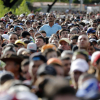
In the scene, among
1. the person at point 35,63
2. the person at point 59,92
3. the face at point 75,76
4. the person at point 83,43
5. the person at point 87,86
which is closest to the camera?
the person at point 59,92

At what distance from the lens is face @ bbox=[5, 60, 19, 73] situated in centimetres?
502

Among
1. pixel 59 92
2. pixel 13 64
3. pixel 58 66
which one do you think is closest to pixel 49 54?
pixel 13 64

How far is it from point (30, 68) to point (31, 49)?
2.48m

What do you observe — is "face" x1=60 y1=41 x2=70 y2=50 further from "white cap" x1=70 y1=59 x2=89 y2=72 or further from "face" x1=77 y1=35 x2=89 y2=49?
"white cap" x1=70 y1=59 x2=89 y2=72

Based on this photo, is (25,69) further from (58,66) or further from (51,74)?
(51,74)

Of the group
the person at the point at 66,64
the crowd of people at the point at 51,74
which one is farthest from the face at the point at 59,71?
the person at the point at 66,64

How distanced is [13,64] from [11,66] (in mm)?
67

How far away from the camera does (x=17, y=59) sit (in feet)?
17.0

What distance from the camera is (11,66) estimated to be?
5.06 metres

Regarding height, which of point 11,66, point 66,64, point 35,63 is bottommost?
point 66,64

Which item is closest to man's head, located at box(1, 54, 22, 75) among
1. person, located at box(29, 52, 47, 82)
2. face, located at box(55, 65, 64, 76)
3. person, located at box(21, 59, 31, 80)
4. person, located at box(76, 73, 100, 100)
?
person, located at box(21, 59, 31, 80)

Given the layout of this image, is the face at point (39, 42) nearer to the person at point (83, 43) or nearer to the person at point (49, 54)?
the person at point (83, 43)

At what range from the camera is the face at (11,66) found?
16.5ft

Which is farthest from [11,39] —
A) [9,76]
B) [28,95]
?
[28,95]
